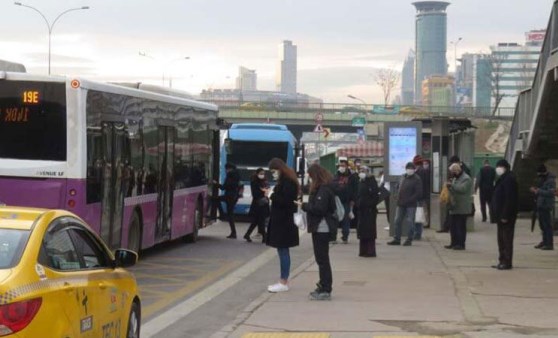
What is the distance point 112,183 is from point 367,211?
5.07 m

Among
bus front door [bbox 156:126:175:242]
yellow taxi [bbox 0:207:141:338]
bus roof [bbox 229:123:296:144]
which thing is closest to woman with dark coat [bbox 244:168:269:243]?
bus front door [bbox 156:126:175:242]

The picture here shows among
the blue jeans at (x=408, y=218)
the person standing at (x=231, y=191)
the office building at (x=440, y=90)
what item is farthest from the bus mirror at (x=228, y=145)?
the office building at (x=440, y=90)

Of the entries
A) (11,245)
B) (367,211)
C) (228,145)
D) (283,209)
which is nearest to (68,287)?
(11,245)

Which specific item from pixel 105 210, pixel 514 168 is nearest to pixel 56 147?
pixel 105 210

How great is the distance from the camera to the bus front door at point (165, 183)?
56.2ft

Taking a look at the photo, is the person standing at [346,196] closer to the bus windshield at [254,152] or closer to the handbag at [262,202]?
the handbag at [262,202]

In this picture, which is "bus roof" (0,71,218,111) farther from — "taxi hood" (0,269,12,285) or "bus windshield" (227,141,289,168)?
"bus windshield" (227,141,289,168)

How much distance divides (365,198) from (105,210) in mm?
5381

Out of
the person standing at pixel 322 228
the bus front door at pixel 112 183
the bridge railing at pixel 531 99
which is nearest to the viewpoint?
the person standing at pixel 322 228

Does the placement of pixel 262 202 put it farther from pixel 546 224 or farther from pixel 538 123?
pixel 538 123

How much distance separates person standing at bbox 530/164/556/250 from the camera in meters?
18.1

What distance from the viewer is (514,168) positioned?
24578 mm

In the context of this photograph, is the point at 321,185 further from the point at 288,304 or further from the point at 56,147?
the point at 56,147

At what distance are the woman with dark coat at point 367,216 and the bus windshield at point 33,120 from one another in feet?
20.5
